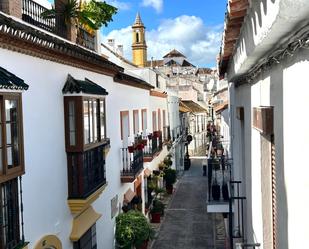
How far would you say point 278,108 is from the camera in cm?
459

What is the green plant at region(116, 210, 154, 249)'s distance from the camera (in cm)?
1268

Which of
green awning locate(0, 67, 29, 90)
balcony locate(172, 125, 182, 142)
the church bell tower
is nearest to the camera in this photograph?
green awning locate(0, 67, 29, 90)

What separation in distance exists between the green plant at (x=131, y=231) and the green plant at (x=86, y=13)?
215 inches

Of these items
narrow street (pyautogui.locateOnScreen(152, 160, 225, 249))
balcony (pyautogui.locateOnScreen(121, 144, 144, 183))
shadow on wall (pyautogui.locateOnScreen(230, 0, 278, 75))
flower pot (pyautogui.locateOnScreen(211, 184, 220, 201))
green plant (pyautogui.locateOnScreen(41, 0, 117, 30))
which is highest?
green plant (pyautogui.locateOnScreen(41, 0, 117, 30))

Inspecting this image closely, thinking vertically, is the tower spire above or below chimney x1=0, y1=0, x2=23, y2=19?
above

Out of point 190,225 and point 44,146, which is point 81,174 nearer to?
point 44,146

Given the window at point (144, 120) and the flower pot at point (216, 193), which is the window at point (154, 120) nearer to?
the window at point (144, 120)

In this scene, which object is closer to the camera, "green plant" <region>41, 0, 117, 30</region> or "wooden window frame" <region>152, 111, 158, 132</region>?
"green plant" <region>41, 0, 117, 30</region>

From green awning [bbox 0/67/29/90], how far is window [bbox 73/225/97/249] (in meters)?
4.25

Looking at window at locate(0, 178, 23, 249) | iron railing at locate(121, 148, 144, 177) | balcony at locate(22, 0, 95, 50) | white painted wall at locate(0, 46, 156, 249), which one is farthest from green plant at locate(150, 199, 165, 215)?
window at locate(0, 178, 23, 249)

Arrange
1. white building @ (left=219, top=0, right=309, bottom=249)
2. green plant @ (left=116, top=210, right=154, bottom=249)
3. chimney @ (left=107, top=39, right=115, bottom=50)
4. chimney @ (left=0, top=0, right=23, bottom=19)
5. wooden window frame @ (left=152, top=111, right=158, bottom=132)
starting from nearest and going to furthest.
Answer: white building @ (left=219, top=0, right=309, bottom=249) < chimney @ (left=0, top=0, right=23, bottom=19) < green plant @ (left=116, top=210, right=154, bottom=249) < wooden window frame @ (left=152, top=111, right=158, bottom=132) < chimney @ (left=107, top=39, right=115, bottom=50)

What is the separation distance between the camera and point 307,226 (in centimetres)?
340

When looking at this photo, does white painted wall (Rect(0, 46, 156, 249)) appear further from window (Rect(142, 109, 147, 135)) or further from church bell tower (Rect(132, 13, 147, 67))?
church bell tower (Rect(132, 13, 147, 67))

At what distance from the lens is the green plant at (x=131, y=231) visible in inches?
499
